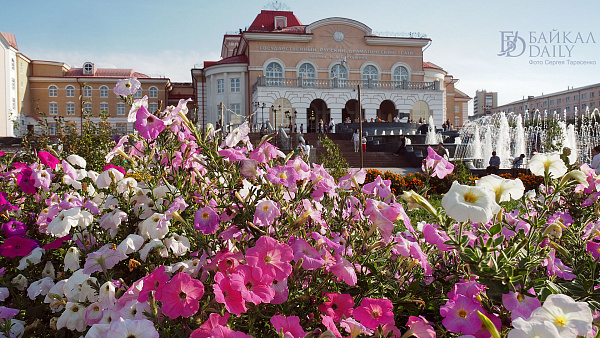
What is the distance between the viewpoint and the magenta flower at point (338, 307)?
1.47 m

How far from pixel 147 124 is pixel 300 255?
0.94 meters

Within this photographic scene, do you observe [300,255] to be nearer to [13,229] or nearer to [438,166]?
[438,166]

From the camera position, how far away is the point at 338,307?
4.94ft

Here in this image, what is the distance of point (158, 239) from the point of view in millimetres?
1988

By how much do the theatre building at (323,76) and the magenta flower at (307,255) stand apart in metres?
32.8

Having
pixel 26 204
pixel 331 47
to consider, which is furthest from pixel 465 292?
pixel 331 47

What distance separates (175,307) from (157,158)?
1.07 m

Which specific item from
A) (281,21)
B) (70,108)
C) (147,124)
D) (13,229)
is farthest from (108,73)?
(147,124)

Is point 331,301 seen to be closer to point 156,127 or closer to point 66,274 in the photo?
point 156,127

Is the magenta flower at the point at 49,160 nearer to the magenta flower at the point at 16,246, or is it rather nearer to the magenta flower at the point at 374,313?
the magenta flower at the point at 16,246

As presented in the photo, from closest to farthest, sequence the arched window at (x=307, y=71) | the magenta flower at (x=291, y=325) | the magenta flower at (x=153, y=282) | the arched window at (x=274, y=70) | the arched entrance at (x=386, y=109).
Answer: the magenta flower at (x=291, y=325) < the magenta flower at (x=153, y=282) < the arched window at (x=274, y=70) < the arched window at (x=307, y=71) < the arched entrance at (x=386, y=109)

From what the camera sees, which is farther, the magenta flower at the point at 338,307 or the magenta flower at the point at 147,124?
the magenta flower at the point at 147,124

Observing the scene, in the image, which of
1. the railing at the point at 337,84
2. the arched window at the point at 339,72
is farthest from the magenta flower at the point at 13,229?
the arched window at the point at 339,72

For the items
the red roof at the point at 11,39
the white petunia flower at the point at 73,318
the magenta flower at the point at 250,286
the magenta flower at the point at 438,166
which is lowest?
the white petunia flower at the point at 73,318
